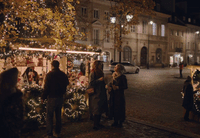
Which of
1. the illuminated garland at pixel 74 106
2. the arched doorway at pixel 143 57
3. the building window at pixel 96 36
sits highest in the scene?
the building window at pixel 96 36

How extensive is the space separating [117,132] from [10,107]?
3.48 metres

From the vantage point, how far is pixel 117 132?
5.81 meters

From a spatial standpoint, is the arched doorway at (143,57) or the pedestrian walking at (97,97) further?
the arched doorway at (143,57)

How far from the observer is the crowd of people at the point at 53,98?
2986 millimetres

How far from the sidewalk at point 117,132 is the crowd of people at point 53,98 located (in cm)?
26

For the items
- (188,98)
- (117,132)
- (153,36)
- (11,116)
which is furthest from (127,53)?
(11,116)

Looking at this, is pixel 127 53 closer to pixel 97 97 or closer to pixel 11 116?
pixel 97 97

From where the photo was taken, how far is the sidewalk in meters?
5.53

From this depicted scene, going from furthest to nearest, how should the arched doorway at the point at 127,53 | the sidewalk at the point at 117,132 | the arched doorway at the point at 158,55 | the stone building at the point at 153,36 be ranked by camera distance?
the arched doorway at the point at 158,55 < the arched doorway at the point at 127,53 < the stone building at the point at 153,36 < the sidewalk at the point at 117,132

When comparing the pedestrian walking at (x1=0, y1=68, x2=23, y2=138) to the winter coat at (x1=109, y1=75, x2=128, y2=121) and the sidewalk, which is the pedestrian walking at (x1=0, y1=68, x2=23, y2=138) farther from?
the winter coat at (x1=109, y1=75, x2=128, y2=121)

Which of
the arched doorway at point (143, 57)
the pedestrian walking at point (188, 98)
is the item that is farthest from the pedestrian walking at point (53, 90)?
the arched doorway at point (143, 57)

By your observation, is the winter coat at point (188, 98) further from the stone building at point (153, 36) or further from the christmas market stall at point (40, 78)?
the stone building at point (153, 36)

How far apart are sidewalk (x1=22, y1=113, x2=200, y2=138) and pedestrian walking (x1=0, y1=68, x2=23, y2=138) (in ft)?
8.38

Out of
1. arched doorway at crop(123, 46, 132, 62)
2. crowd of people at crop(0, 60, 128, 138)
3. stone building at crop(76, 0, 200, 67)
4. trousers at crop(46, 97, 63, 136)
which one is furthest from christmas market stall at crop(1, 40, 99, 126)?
arched doorway at crop(123, 46, 132, 62)
